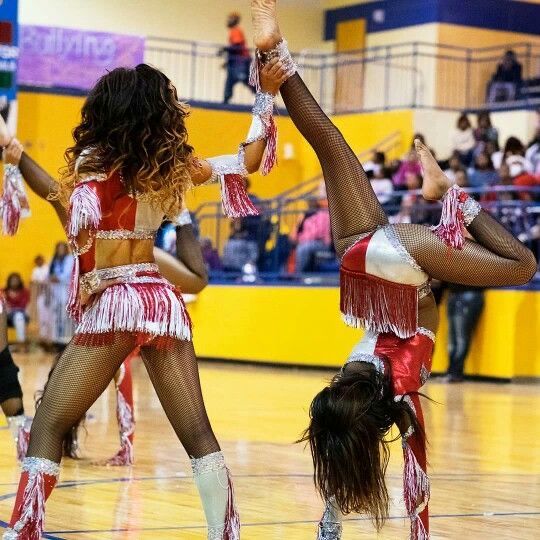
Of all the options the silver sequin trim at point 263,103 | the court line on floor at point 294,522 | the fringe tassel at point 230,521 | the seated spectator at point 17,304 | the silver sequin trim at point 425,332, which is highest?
the silver sequin trim at point 263,103

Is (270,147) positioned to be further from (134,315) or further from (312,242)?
(312,242)

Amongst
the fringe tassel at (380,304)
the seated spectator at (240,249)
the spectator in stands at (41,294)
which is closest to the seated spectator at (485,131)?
the seated spectator at (240,249)

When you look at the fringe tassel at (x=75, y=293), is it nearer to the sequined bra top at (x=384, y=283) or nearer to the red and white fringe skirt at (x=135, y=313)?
the red and white fringe skirt at (x=135, y=313)

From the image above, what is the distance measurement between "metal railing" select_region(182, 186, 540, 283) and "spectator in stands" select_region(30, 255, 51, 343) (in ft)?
8.03

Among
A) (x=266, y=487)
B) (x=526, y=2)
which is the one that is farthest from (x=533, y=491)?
(x=526, y=2)

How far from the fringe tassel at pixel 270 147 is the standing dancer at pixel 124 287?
1.21 ft

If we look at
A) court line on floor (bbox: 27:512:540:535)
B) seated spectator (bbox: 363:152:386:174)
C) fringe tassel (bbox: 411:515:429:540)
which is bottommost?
court line on floor (bbox: 27:512:540:535)

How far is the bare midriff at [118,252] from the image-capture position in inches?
175

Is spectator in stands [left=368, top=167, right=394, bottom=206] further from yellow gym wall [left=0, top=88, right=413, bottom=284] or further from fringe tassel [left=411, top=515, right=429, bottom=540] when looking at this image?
fringe tassel [left=411, top=515, right=429, bottom=540]

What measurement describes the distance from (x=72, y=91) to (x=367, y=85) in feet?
20.0

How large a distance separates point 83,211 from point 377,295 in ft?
3.56

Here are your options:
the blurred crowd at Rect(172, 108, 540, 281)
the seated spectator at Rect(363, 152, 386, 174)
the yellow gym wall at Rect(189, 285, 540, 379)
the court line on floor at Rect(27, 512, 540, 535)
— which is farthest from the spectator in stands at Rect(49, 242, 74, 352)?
the court line on floor at Rect(27, 512, 540, 535)

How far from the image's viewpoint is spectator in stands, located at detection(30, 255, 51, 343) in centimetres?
1931

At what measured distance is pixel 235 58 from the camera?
2277 centimetres
